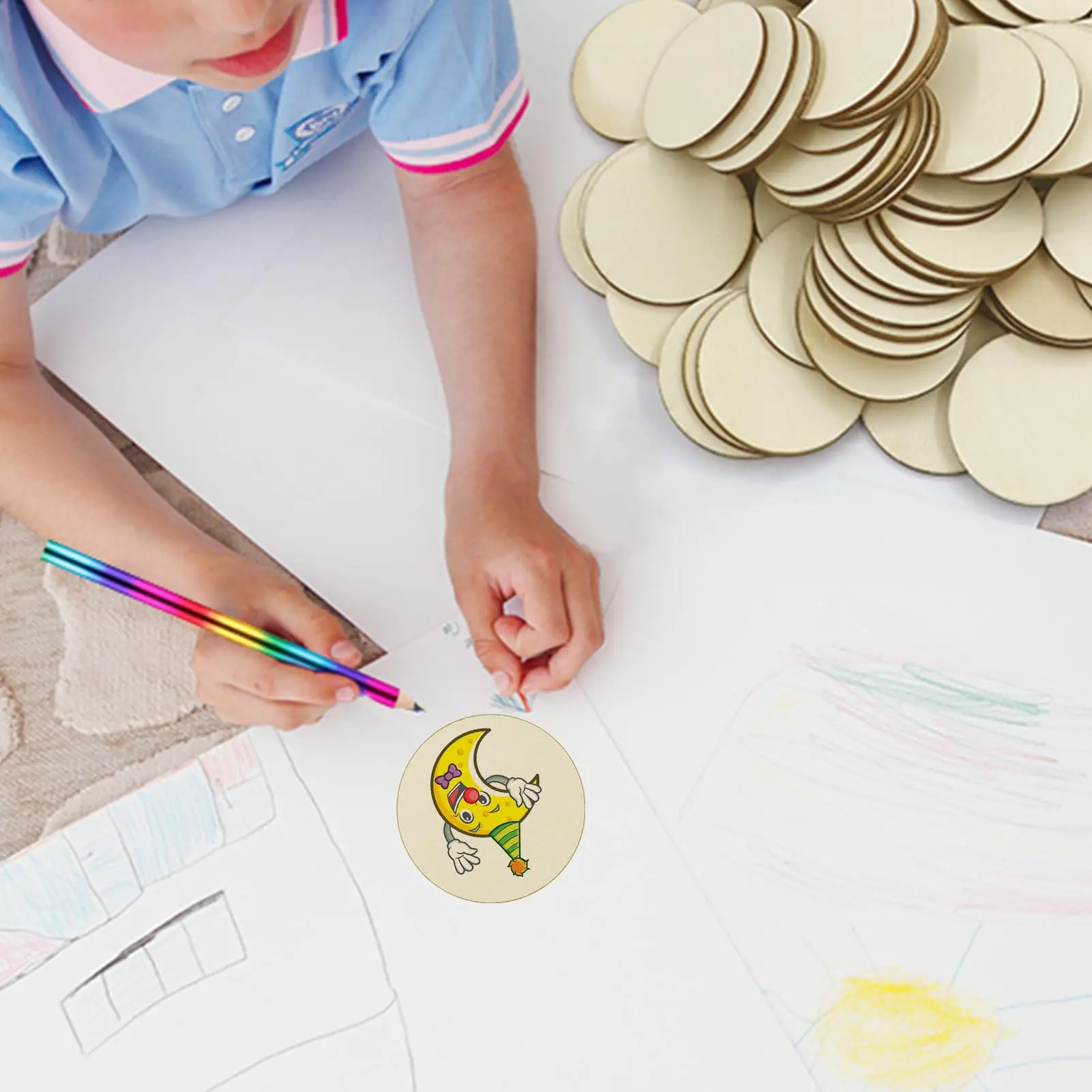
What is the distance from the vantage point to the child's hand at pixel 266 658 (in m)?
0.59

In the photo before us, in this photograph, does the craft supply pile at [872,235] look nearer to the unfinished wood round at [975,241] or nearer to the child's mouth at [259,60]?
the unfinished wood round at [975,241]

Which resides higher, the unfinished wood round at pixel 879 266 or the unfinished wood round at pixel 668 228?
the unfinished wood round at pixel 879 266

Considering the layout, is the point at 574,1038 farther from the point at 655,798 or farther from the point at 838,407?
the point at 838,407

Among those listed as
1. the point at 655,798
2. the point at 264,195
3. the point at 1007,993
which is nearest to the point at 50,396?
the point at 264,195

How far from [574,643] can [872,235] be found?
26 centimetres

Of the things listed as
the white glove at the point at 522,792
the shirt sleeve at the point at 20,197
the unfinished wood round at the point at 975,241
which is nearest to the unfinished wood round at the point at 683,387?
the unfinished wood round at the point at 975,241

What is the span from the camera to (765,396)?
0.66 meters

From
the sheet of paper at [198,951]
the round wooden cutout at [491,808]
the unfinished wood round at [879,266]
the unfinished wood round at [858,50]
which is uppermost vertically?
the unfinished wood round at [858,50]

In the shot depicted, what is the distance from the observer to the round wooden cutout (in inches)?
23.2

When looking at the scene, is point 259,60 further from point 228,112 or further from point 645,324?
point 645,324

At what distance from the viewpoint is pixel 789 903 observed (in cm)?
58

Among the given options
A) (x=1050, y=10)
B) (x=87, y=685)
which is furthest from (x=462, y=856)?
(x=1050, y=10)

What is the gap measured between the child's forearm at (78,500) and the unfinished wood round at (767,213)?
0.35 m

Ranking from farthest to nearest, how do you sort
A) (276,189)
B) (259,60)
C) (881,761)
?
(276,189) < (881,761) < (259,60)
